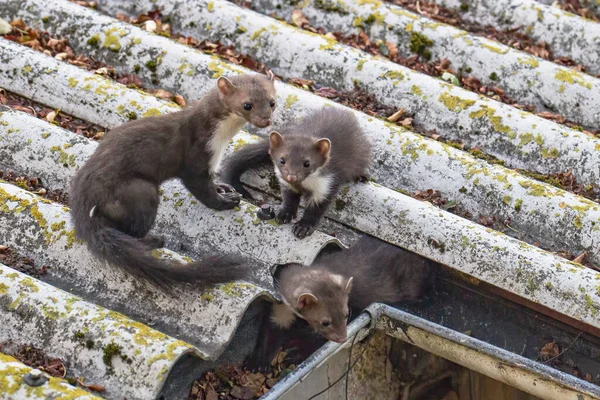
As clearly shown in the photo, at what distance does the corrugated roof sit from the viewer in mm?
4805

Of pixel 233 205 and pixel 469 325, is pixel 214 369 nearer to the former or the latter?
pixel 233 205

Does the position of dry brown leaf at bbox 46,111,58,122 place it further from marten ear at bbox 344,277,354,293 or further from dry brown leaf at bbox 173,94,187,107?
marten ear at bbox 344,277,354,293

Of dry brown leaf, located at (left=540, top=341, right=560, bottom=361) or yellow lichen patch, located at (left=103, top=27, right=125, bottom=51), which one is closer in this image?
dry brown leaf, located at (left=540, top=341, right=560, bottom=361)

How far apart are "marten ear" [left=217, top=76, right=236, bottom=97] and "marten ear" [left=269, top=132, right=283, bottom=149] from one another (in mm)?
337

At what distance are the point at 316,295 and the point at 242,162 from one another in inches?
41.1

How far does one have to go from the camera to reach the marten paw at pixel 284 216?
5.46 metres

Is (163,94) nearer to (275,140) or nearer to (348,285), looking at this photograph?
(275,140)

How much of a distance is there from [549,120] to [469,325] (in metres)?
1.51

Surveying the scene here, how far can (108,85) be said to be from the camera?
6098 millimetres

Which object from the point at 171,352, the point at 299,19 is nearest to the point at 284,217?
the point at 171,352

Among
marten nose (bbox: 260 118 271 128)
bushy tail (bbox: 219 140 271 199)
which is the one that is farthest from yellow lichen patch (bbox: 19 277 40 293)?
marten nose (bbox: 260 118 271 128)

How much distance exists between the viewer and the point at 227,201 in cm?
540

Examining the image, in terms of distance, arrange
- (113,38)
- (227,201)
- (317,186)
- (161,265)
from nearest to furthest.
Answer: (161,265) < (227,201) < (317,186) < (113,38)

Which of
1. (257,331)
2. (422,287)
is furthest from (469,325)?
(257,331)
